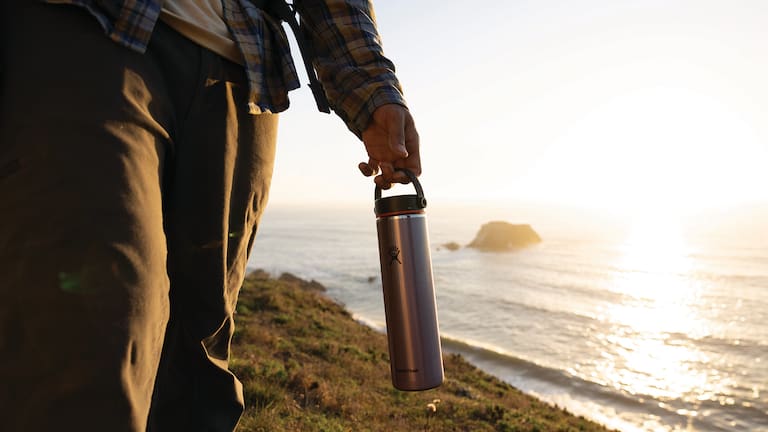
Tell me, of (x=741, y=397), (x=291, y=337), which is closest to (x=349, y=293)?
(x=741, y=397)

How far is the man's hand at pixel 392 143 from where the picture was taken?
77.3 inches

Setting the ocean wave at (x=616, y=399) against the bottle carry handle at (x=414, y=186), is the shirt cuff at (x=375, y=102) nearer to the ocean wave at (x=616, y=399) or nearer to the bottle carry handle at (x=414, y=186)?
the bottle carry handle at (x=414, y=186)

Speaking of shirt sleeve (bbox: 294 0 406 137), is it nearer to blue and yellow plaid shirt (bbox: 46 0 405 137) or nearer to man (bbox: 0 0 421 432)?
blue and yellow plaid shirt (bbox: 46 0 405 137)

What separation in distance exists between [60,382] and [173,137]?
0.69 m

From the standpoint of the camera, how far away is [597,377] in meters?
23.0

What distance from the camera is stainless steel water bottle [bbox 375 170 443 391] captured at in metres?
2.15

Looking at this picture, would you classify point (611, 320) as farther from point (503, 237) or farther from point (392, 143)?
point (503, 237)

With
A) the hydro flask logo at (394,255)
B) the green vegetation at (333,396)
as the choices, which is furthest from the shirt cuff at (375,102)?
the green vegetation at (333,396)

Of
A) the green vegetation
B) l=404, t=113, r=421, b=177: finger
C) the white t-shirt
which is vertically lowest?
the green vegetation

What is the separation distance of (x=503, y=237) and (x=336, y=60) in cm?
8208

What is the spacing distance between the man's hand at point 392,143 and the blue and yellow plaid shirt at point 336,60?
4 cm

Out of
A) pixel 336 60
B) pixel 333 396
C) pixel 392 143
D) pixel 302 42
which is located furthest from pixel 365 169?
pixel 333 396

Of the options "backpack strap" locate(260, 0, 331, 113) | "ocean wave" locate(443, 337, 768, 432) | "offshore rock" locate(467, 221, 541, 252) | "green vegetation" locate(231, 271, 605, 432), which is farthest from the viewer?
"offshore rock" locate(467, 221, 541, 252)

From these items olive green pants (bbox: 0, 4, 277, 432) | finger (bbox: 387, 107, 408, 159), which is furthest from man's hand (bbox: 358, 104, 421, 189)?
olive green pants (bbox: 0, 4, 277, 432)
